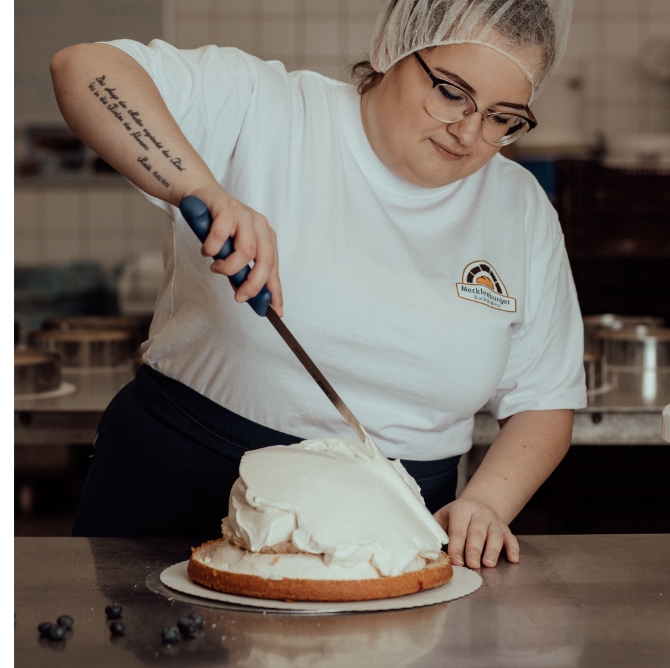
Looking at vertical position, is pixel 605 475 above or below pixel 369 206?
below

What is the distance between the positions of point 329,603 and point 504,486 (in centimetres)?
42

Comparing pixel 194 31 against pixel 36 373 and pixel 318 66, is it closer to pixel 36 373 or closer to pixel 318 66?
pixel 318 66

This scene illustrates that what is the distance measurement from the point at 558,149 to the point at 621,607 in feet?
11.6

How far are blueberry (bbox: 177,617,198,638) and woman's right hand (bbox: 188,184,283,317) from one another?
1.07 ft

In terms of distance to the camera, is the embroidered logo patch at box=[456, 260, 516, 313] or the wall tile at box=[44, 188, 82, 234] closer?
the embroidered logo patch at box=[456, 260, 516, 313]

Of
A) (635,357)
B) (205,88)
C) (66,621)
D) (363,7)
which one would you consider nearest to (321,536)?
(66,621)

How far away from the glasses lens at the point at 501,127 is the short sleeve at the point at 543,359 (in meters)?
0.21

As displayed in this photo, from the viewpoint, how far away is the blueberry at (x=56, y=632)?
0.86 m

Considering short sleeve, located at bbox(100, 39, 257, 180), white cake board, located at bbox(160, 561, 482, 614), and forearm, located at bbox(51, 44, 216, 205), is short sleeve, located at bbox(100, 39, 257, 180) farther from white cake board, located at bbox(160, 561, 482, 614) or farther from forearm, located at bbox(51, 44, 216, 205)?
white cake board, located at bbox(160, 561, 482, 614)

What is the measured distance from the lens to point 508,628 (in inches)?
36.0

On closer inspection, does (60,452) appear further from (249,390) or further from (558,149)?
(558,149)

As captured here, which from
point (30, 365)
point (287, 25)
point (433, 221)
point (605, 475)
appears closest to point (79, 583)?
point (433, 221)

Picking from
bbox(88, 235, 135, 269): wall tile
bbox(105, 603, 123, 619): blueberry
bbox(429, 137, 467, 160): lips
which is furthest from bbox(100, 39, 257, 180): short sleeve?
bbox(88, 235, 135, 269): wall tile

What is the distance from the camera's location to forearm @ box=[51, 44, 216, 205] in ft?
3.53
